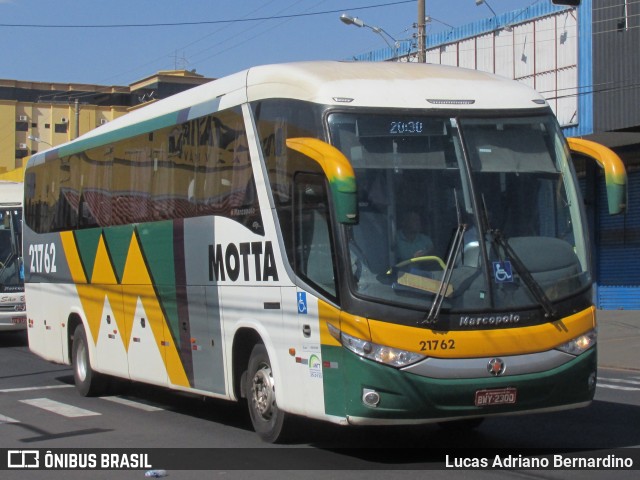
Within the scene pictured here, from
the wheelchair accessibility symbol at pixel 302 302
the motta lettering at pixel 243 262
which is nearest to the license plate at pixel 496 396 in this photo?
the wheelchair accessibility symbol at pixel 302 302

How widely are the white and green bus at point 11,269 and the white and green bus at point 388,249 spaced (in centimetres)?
1225

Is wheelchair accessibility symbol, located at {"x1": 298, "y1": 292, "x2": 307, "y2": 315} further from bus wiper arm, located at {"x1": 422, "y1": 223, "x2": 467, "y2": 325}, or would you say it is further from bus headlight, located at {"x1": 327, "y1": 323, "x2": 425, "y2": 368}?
bus wiper arm, located at {"x1": 422, "y1": 223, "x2": 467, "y2": 325}

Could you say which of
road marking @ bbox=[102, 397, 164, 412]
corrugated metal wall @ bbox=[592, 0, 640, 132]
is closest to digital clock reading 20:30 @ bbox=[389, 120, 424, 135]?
road marking @ bbox=[102, 397, 164, 412]

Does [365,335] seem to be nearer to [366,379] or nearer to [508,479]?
[366,379]

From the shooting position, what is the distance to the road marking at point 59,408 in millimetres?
12619

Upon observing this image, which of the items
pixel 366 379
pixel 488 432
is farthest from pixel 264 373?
pixel 488 432

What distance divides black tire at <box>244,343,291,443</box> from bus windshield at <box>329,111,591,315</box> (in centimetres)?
188

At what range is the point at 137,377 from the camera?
13.0 meters

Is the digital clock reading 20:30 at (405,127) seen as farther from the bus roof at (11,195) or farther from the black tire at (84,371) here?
the bus roof at (11,195)

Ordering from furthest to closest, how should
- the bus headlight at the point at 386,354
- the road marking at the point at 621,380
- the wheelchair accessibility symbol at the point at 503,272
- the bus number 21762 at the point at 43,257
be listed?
1. the bus number 21762 at the point at 43,257
2. the road marking at the point at 621,380
3. the wheelchair accessibility symbol at the point at 503,272
4. the bus headlight at the point at 386,354

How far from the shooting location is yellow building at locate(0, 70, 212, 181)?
2995 inches

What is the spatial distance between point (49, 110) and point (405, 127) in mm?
74150

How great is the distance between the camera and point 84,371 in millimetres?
14648

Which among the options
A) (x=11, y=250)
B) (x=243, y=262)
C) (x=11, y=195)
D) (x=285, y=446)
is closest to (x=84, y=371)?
(x=243, y=262)
